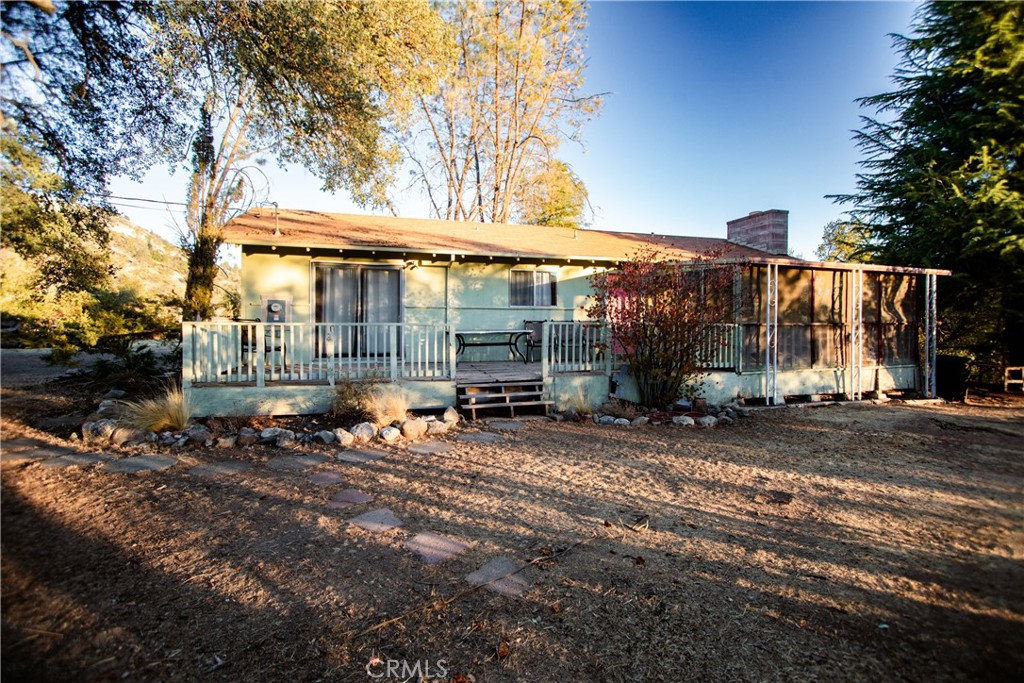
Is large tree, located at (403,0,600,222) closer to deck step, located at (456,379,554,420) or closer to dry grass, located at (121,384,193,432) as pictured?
deck step, located at (456,379,554,420)

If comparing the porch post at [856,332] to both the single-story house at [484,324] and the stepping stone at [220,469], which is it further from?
the stepping stone at [220,469]

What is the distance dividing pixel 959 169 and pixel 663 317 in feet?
28.6

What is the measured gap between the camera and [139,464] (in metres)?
4.84

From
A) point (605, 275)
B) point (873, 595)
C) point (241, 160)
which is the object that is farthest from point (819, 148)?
Result: point (241, 160)

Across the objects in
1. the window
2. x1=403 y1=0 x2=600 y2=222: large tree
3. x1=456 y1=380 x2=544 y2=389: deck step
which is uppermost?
x1=403 y1=0 x2=600 y2=222: large tree

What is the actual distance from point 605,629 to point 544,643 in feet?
1.07

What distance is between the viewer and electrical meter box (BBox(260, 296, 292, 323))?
29.3 ft

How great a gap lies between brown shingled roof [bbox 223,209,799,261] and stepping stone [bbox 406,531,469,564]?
7.37m

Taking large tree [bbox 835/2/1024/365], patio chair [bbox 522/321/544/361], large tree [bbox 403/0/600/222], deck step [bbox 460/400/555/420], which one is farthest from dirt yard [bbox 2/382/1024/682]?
large tree [bbox 403/0/600/222]

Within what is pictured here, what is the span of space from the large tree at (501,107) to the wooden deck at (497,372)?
41.8 ft

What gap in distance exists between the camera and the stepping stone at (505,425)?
22.9 ft

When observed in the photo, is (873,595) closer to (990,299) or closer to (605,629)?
(605,629)

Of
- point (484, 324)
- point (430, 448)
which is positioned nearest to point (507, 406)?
point (430, 448)

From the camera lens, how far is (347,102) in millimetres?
5668
